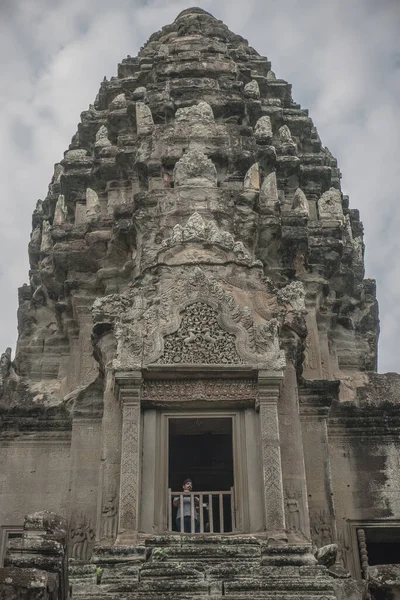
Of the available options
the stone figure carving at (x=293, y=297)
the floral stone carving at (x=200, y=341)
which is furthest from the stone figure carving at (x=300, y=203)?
the floral stone carving at (x=200, y=341)

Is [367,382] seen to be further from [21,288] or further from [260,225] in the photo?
[21,288]

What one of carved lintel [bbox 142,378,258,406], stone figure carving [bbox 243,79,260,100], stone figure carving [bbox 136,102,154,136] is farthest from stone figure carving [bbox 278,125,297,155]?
carved lintel [bbox 142,378,258,406]

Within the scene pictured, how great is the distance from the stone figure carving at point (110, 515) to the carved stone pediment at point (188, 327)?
7.10ft

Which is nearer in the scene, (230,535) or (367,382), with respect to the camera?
(230,535)

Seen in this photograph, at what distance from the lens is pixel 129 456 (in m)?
13.8

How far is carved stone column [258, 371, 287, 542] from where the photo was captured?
13.2m

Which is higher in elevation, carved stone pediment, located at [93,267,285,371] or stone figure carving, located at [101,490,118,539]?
carved stone pediment, located at [93,267,285,371]

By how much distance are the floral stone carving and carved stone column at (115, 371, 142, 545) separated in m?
0.73

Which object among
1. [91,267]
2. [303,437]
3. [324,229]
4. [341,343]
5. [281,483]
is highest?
[324,229]

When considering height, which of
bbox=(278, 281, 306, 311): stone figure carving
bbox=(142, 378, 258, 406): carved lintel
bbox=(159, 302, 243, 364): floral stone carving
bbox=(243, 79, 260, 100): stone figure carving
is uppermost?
bbox=(243, 79, 260, 100): stone figure carving

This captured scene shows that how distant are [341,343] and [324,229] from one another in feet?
8.83

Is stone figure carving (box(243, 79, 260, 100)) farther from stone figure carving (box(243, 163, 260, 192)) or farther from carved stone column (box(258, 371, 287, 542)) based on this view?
carved stone column (box(258, 371, 287, 542))

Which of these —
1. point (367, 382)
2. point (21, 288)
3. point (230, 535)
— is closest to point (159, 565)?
point (230, 535)

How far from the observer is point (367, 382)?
714 inches
